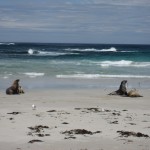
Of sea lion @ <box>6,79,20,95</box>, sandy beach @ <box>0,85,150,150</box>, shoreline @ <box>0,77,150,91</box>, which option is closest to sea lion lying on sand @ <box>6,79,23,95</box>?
sea lion @ <box>6,79,20,95</box>

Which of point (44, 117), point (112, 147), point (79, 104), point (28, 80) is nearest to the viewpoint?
point (112, 147)

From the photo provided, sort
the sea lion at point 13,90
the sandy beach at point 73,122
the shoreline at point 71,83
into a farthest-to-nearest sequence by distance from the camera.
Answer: the shoreline at point 71,83
the sea lion at point 13,90
the sandy beach at point 73,122

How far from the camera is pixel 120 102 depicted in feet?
56.4

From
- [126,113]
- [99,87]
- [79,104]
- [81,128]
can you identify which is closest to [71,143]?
[81,128]

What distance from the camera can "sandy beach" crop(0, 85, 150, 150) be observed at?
9633mm

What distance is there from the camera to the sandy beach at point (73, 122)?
31.6ft

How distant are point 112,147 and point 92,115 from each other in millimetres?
4056

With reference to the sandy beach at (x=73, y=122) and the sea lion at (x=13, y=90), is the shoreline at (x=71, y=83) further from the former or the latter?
the sandy beach at (x=73, y=122)

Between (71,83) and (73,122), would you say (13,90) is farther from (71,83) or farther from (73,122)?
(73,122)

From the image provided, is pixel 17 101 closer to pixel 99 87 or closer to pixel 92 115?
pixel 92 115

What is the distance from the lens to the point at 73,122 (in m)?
12.1

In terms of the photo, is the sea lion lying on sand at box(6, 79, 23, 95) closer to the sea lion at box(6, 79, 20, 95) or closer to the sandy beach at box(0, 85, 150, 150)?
the sea lion at box(6, 79, 20, 95)

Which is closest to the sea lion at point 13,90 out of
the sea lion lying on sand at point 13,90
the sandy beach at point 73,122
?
the sea lion lying on sand at point 13,90

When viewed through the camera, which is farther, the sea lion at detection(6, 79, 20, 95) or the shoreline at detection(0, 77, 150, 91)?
the shoreline at detection(0, 77, 150, 91)
